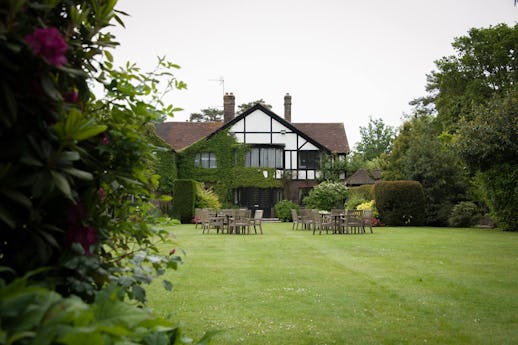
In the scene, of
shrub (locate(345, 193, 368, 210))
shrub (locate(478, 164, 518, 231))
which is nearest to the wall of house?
shrub (locate(345, 193, 368, 210))

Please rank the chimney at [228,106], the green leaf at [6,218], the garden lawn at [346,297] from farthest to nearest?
the chimney at [228,106] → the garden lawn at [346,297] → the green leaf at [6,218]

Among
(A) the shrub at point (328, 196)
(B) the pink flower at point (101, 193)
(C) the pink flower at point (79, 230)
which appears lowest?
(C) the pink flower at point (79, 230)

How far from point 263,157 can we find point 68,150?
1373 inches

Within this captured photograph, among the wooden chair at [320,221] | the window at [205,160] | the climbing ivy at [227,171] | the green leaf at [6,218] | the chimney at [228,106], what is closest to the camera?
the green leaf at [6,218]

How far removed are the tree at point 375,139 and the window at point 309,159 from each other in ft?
111

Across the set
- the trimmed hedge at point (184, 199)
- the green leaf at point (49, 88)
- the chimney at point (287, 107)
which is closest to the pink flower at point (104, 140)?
the green leaf at point (49, 88)

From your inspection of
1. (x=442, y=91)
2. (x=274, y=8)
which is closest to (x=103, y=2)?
(x=274, y=8)

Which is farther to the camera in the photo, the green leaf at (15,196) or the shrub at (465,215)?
the shrub at (465,215)

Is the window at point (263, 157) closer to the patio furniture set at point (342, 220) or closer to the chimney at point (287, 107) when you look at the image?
the chimney at point (287, 107)

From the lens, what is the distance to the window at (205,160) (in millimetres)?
37156

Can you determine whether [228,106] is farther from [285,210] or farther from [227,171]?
[285,210]

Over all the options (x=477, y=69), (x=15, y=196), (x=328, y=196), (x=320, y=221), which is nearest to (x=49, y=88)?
(x=15, y=196)

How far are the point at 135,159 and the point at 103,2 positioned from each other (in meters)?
0.79

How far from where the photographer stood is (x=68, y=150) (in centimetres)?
204
